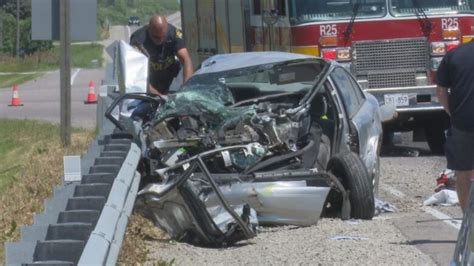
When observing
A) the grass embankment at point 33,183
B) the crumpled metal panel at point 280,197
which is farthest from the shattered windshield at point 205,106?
the grass embankment at point 33,183

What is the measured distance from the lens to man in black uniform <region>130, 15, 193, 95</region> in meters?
13.6

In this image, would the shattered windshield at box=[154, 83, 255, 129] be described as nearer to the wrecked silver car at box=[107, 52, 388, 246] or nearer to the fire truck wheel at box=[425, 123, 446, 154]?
the wrecked silver car at box=[107, 52, 388, 246]

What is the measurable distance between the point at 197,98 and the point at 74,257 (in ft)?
15.4

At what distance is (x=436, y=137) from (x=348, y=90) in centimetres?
687

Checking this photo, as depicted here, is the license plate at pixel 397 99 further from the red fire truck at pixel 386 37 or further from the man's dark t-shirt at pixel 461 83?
the man's dark t-shirt at pixel 461 83

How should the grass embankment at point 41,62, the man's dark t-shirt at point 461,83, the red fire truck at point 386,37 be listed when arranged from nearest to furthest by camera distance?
the man's dark t-shirt at point 461,83, the red fire truck at point 386,37, the grass embankment at point 41,62

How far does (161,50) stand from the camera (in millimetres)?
13938

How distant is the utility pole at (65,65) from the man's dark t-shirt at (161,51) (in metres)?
1.60

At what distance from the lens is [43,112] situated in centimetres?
2905

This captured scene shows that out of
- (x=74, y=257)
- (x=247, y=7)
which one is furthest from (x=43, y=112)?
(x=74, y=257)

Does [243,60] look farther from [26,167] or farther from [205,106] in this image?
[26,167]

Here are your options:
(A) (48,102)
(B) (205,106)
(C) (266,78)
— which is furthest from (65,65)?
(A) (48,102)

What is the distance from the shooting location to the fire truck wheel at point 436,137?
17.9 meters

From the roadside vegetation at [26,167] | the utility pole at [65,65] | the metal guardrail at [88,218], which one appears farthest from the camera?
the utility pole at [65,65]
